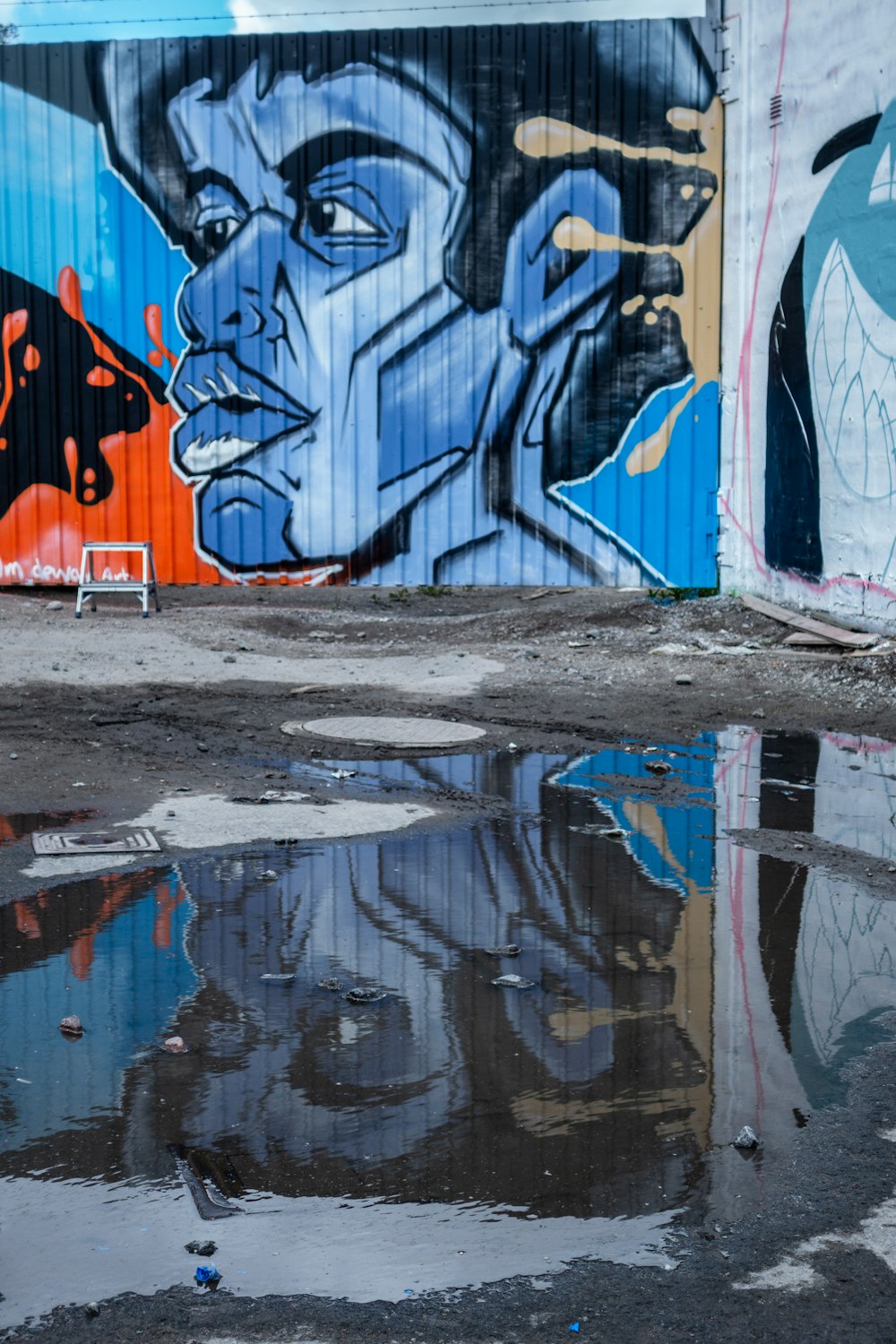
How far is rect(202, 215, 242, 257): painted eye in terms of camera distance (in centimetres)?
1255

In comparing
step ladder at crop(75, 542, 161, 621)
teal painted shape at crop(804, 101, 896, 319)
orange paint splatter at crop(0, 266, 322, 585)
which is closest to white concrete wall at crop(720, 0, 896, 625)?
teal painted shape at crop(804, 101, 896, 319)

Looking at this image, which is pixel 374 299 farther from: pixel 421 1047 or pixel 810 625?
pixel 421 1047

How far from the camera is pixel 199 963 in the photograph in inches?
149

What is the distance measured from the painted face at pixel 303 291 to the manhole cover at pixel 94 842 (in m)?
7.93

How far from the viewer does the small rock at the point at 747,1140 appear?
2.77 m

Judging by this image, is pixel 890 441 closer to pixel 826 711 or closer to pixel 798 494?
pixel 798 494

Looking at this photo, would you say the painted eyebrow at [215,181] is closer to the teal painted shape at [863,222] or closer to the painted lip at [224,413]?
the painted lip at [224,413]

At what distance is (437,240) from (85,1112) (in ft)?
35.2

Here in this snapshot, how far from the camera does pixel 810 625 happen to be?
9758mm

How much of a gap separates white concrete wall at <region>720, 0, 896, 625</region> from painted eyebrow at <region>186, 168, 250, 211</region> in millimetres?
4394

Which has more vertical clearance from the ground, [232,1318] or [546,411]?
[546,411]

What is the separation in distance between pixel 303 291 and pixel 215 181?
1.27m

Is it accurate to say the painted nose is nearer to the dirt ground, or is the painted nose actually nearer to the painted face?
the painted face

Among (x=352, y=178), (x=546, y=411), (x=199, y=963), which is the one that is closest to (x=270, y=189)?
(x=352, y=178)
